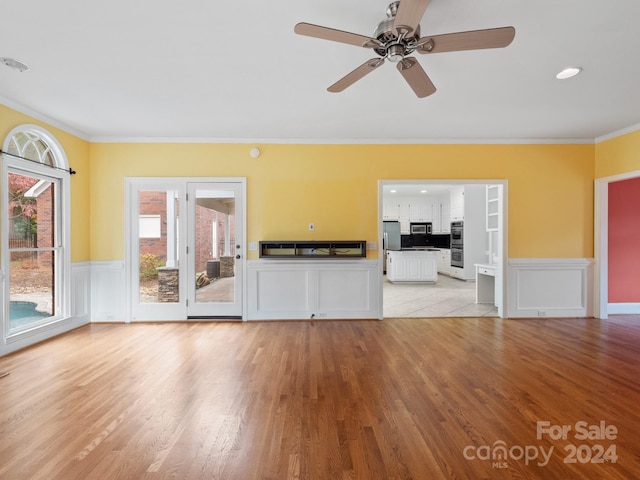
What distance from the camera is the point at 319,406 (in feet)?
7.77

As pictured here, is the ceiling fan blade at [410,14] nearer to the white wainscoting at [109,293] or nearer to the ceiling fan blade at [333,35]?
the ceiling fan blade at [333,35]

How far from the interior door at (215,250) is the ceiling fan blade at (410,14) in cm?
343

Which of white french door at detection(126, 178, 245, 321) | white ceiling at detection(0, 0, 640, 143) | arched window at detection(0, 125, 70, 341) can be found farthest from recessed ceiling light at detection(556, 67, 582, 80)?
arched window at detection(0, 125, 70, 341)

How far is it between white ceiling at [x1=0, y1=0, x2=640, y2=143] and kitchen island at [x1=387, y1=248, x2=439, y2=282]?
435cm

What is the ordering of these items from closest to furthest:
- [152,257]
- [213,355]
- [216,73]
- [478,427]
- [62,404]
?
[478,427] < [62,404] < [216,73] < [213,355] < [152,257]

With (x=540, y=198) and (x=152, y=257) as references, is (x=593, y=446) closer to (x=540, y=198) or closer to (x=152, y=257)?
(x=540, y=198)

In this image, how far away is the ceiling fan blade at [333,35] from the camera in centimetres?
183

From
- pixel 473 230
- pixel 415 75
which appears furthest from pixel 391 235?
pixel 415 75

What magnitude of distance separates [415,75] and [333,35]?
30.5 inches

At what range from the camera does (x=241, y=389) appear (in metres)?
2.64

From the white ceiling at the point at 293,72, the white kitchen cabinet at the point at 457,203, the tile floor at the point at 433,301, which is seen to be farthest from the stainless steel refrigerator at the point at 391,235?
the white ceiling at the point at 293,72

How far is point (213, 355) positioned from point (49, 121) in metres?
3.53

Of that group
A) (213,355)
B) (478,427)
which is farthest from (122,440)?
(478,427)

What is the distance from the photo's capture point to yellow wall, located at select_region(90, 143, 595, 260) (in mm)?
4867
